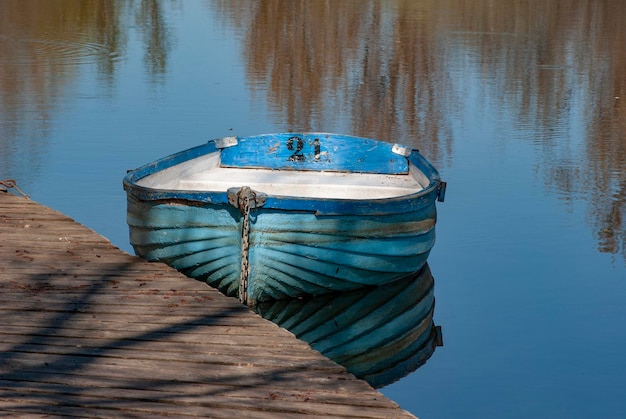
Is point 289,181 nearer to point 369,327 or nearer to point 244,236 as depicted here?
point 369,327

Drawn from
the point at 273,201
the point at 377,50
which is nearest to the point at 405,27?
the point at 377,50

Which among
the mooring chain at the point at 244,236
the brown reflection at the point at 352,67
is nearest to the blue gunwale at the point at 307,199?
the mooring chain at the point at 244,236

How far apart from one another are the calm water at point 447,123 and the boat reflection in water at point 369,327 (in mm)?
179

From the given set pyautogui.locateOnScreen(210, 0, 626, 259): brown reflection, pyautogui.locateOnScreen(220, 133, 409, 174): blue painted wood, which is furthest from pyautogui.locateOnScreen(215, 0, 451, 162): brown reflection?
pyautogui.locateOnScreen(220, 133, 409, 174): blue painted wood

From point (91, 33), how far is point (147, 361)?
70.9 feet

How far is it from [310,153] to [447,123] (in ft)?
20.3

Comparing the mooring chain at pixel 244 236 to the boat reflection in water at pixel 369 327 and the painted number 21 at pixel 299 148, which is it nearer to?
the boat reflection in water at pixel 369 327

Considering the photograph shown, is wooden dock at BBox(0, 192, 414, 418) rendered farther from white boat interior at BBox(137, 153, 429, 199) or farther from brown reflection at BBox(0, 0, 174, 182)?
brown reflection at BBox(0, 0, 174, 182)

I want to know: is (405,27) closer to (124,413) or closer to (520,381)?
(520,381)

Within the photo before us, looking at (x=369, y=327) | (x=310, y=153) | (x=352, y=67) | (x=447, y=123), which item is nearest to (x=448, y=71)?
(x=352, y=67)

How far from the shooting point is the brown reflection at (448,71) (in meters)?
14.5

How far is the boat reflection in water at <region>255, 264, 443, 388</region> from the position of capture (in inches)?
312

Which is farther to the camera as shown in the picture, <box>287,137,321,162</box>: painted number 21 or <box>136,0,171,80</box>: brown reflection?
<box>136,0,171,80</box>: brown reflection

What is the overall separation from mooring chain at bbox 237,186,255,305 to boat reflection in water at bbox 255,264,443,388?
28cm
